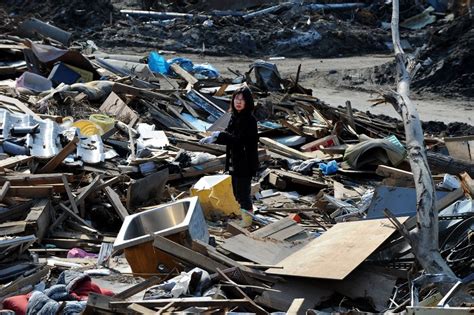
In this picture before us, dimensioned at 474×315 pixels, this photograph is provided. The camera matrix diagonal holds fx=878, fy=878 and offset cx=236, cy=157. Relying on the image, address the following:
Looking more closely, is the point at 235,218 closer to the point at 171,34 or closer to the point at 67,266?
the point at 67,266

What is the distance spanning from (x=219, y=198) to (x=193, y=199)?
6.55ft

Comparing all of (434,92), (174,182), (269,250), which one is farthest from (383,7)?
(269,250)

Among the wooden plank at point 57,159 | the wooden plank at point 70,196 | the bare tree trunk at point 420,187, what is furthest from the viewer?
the wooden plank at point 57,159

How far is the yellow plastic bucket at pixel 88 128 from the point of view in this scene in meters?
12.6

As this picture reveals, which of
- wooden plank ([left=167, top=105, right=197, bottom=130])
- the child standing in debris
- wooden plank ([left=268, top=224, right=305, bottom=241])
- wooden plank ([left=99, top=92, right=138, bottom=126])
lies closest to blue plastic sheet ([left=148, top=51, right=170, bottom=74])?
wooden plank ([left=167, top=105, right=197, bottom=130])

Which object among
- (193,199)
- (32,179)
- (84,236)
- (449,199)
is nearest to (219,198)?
(84,236)

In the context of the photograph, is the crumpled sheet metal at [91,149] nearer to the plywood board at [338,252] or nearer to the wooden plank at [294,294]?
the plywood board at [338,252]

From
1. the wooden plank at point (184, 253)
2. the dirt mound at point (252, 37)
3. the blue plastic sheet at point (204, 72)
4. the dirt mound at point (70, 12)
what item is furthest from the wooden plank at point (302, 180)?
the dirt mound at point (70, 12)

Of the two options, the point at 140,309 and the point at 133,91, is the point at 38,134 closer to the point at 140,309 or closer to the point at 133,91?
the point at 133,91

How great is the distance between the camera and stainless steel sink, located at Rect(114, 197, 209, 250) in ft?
25.1

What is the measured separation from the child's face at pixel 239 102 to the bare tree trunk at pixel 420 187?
7.31 feet

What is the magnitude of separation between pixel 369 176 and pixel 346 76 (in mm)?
12071

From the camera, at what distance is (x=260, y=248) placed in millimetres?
7949

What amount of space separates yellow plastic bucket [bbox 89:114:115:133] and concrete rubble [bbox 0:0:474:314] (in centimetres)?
4
